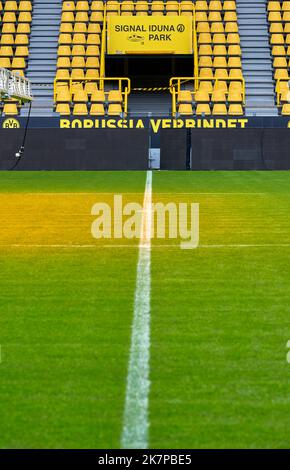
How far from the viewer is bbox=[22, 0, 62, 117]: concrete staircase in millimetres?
37094

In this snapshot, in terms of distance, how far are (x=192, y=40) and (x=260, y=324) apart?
1335 inches

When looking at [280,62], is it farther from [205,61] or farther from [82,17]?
[82,17]

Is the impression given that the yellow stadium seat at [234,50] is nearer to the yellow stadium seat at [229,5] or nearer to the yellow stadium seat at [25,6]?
the yellow stadium seat at [229,5]

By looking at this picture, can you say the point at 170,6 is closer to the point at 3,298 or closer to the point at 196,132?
the point at 196,132

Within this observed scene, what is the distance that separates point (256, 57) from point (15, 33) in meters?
10.7

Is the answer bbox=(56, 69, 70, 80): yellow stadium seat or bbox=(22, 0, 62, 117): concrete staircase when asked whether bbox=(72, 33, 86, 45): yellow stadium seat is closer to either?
bbox=(22, 0, 62, 117): concrete staircase

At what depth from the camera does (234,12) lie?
42.4 m

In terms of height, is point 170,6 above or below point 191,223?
above

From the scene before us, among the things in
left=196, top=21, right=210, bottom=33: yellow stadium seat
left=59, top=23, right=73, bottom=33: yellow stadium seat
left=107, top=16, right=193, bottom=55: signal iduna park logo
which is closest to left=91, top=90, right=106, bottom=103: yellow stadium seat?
left=107, top=16, right=193, bottom=55: signal iduna park logo

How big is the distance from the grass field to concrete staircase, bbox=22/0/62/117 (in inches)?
928

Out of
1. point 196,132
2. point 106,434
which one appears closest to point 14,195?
point 196,132

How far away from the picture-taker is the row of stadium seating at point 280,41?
124ft

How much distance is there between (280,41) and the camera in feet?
134

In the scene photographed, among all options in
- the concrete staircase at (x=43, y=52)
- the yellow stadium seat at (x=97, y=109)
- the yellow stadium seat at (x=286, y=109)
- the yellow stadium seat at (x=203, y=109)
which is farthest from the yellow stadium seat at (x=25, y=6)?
the yellow stadium seat at (x=286, y=109)
